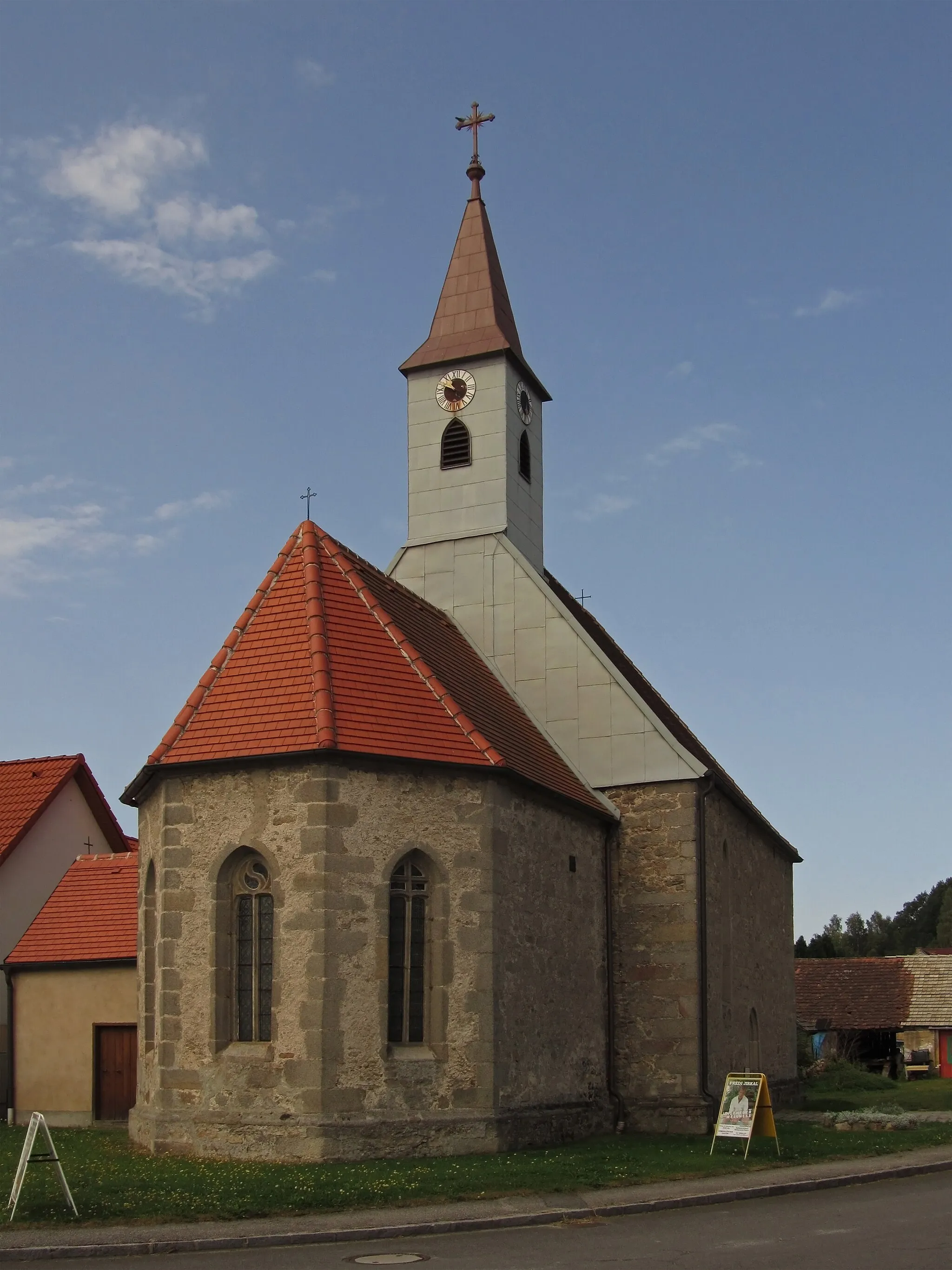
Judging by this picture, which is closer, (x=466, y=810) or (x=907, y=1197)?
(x=907, y=1197)

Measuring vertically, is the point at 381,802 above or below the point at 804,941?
above

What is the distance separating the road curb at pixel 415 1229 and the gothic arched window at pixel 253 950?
17.0ft

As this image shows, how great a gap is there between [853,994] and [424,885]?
31.3m

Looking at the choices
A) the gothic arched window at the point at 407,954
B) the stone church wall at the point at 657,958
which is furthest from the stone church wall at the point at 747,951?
the gothic arched window at the point at 407,954

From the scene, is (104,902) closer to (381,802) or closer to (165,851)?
(165,851)

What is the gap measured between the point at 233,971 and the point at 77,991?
733cm

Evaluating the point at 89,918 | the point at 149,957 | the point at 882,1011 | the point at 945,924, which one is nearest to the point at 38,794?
the point at 89,918

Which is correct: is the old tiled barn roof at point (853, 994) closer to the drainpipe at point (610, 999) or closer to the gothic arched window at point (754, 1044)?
the gothic arched window at point (754, 1044)

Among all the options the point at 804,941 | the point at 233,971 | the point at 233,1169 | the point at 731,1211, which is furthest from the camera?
the point at 804,941

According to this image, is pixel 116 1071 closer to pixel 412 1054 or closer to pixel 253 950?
pixel 253 950

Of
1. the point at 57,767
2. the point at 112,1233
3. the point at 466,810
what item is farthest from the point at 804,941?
the point at 112,1233

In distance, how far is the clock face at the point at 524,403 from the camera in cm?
2584

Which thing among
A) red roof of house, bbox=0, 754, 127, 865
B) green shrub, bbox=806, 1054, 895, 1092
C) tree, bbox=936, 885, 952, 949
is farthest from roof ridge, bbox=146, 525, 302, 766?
tree, bbox=936, 885, 952, 949

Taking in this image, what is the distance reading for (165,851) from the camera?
1758 centimetres
